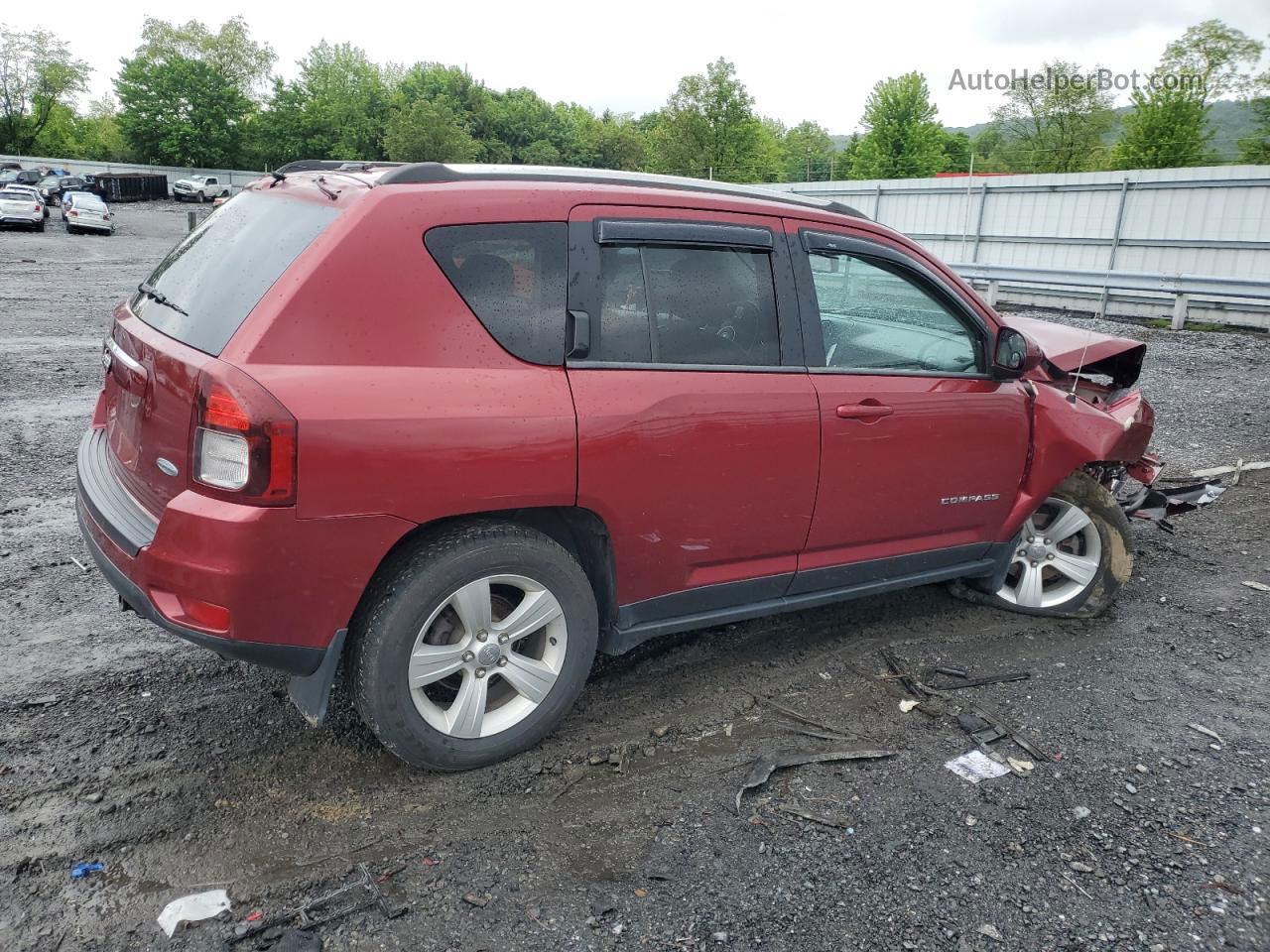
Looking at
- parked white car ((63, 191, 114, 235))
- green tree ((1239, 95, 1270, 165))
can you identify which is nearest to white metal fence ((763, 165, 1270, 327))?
green tree ((1239, 95, 1270, 165))

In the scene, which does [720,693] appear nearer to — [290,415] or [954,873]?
[954,873]

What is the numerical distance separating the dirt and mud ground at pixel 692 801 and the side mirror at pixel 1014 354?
4.29ft

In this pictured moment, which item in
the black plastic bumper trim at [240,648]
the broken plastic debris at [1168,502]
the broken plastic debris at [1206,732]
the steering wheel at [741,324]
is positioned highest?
the steering wheel at [741,324]

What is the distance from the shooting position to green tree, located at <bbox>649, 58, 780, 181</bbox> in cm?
5791

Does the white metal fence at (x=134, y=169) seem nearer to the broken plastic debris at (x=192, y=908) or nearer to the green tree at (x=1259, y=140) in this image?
the green tree at (x=1259, y=140)

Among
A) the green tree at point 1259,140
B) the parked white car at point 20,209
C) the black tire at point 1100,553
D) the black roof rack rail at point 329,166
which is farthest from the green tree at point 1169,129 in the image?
the parked white car at point 20,209

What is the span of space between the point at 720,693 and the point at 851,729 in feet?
1.80

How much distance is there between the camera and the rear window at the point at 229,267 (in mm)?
2820

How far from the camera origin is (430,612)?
2.90 meters

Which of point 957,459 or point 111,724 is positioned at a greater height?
point 957,459

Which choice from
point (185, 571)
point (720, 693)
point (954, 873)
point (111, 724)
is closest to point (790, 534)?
point (720, 693)

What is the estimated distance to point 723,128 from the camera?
58.2m

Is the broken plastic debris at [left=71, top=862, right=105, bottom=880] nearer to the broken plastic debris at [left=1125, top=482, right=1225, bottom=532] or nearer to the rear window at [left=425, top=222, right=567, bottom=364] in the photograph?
the rear window at [left=425, top=222, right=567, bottom=364]

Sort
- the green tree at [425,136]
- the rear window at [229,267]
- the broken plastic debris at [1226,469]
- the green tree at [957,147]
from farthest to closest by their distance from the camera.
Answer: the green tree at [957,147]
the green tree at [425,136]
the broken plastic debris at [1226,469]
the rear window at [229,267]
